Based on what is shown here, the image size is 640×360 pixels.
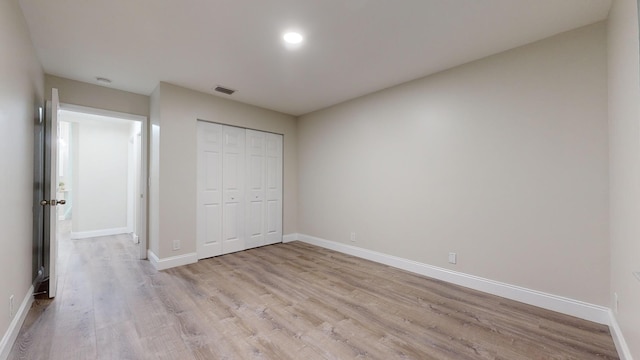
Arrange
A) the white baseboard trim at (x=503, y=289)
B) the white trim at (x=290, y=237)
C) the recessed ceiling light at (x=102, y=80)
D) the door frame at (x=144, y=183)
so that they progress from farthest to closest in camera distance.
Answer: the white trim at (x=290, y=237), the door frame at (x=144, y=183), the recessed ceiling light at (x=102, y=80), the white baseboard trim at (x=503, y=289)

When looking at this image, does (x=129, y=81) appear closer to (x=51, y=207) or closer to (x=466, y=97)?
(x=51, y=207)

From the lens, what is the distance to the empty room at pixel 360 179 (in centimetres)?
186

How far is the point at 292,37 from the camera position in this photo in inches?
94.3

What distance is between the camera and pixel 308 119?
4938 mm

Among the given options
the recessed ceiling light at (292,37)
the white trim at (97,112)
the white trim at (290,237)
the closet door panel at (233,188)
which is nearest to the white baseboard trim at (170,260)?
the closet door panel at (233,188)

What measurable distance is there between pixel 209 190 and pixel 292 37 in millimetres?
2593

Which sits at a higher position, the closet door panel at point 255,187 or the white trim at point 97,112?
the white trim at point 97,112

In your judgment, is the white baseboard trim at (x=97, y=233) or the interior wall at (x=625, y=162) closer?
the interior wall at (x=625, y=162)

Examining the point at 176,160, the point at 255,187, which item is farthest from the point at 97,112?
the point at 255,187

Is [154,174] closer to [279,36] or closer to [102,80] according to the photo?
[102,80]

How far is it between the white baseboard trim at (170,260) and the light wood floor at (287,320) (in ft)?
0.58

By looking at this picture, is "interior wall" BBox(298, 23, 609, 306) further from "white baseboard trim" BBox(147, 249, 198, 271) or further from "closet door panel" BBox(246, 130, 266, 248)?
"white baseboard trim" BBox(147, 249, 198, 271)

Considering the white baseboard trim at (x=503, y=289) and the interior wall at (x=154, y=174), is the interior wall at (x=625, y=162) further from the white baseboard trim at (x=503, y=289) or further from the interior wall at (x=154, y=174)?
the interior wall at (x=154, y=174)

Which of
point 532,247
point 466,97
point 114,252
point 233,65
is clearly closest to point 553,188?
point 532,247
